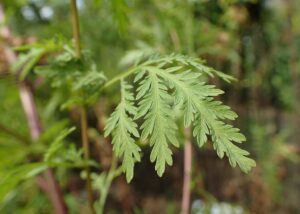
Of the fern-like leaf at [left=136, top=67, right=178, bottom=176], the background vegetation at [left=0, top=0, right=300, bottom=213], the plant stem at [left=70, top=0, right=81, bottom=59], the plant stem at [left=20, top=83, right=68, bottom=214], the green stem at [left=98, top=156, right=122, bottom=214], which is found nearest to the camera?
the fern-like leaf at [left=136, top=67, right=178, bottom=176]

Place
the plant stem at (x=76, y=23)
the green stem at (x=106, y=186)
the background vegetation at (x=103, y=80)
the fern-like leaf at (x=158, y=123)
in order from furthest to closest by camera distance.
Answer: the green stem at (x=106, y=186) < the background vegetation at (x=103, y=80) < the plant stem at (x=76, y=23) < the fern-like leaf at (x=158, y=123)

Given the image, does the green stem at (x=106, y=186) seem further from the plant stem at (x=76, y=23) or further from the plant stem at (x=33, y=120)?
the plant stem at (x=76, y=23)

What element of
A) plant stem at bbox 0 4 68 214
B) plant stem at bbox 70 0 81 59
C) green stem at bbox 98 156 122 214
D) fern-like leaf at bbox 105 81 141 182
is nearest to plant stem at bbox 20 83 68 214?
plant stem at bbox 0 4 68 214

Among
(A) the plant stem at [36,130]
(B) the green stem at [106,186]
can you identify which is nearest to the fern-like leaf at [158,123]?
(B) the green stem at [106,186]

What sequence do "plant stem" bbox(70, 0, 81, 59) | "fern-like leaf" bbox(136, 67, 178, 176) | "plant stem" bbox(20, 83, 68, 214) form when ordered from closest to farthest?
1. "fern-like leaf" bbox(136, 67, 178, 176)
2. "plant stem" bbox(70, 0, 81, 59)
3. "plant stem" bbox(20, 83, 68, 214)

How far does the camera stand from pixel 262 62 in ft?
13.9

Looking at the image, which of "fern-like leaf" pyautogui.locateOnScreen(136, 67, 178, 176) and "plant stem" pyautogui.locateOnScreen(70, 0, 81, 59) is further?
"plant stem" pyautogui.locateOnScreen(70, 0, 81, 59)

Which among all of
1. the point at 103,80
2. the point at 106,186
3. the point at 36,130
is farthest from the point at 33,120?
the point at 103,80

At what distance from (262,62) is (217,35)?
2.31 m

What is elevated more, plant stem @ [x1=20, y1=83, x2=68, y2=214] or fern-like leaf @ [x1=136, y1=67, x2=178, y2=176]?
fern-like leaf @ [x1=136, y1=67, x2=178, y2=176]


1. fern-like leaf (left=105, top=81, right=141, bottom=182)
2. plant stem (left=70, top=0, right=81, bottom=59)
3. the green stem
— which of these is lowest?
the green stem

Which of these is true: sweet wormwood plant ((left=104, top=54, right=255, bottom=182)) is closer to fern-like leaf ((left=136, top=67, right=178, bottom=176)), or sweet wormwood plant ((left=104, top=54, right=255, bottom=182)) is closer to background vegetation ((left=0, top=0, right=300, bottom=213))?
fern-like leaf ((left=136, top=67, right=178, bottom=176))

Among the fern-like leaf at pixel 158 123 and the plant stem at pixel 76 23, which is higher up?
the plant stem at pixel 76 23

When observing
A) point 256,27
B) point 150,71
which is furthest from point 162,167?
point 256,27
